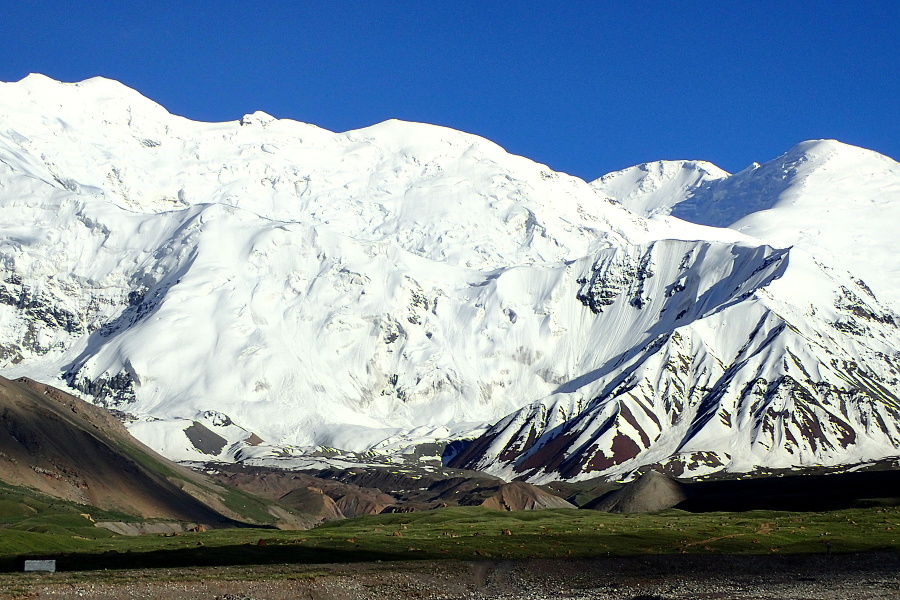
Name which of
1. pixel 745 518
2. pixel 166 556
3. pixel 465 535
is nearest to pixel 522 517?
pixel 745 518

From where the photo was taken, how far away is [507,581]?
341 feet

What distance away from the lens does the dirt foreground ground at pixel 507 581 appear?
92.6 meters

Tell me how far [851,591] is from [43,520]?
12836cm

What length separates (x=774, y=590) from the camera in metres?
95.1

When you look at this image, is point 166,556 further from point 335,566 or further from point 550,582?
point 550,582

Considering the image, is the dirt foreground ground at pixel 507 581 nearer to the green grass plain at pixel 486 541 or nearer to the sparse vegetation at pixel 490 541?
the green grass plain at pixel 486 541

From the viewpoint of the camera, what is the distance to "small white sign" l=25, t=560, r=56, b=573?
104m

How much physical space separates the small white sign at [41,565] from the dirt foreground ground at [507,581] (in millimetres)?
4097

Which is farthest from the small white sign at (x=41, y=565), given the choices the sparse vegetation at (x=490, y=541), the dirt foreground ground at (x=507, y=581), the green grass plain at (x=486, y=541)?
the sparse vegetation at (x=490, y=541)

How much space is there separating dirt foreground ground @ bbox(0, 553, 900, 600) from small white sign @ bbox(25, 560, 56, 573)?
4097 mm

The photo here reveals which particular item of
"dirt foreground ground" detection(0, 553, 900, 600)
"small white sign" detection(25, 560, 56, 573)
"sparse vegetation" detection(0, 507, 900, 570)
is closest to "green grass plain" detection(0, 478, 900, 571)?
"sparse vegetation" detection(0, 507, 900, 570)

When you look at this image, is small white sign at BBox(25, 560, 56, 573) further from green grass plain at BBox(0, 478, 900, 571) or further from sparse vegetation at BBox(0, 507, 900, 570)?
sparse vegetation at BBox(0, 507, 900, 570)

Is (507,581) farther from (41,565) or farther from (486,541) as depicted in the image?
(41,565)

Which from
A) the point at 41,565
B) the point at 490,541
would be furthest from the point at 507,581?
the point at 41,565
